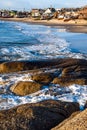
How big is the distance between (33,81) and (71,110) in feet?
11.9

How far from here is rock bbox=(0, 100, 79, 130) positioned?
571 centimetres

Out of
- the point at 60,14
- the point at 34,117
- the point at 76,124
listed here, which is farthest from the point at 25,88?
the point at 60,14

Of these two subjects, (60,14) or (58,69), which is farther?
(60,14)

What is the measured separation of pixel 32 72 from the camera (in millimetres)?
11430

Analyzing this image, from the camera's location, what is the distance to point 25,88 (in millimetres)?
9539

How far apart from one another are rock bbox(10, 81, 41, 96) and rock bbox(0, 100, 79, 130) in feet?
9.42

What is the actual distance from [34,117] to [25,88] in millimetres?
3645

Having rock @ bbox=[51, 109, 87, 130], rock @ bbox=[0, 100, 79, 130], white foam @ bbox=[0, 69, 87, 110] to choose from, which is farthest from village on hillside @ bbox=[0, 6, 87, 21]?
rock @ bbox=[51, 109, 87, 130]

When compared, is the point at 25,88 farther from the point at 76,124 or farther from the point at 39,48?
the point at 39,48

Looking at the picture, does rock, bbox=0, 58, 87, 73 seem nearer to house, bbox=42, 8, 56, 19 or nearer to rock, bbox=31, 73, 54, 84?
rock, bbox=31, 73, 54, 84

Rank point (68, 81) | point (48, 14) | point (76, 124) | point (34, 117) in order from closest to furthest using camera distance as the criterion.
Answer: point (76, 124)
point (34, 117)
point (68, 81)
point (48, 14)

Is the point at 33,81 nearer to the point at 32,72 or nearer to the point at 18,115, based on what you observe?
the point at 32,72

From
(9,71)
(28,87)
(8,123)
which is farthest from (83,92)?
(8,123)

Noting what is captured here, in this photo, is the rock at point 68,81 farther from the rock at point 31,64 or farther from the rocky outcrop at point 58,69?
the rock at point 31,64
